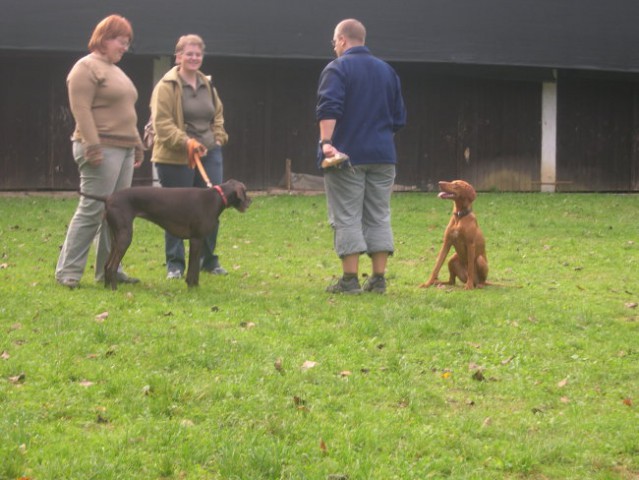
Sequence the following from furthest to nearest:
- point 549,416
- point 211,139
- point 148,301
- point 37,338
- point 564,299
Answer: point 211,139, point 564,299, point 148,301, point 37,338, point 549,416

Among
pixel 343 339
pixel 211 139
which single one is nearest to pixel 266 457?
pixel 343 339

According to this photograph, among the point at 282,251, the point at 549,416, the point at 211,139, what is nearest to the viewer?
the point at 549,416

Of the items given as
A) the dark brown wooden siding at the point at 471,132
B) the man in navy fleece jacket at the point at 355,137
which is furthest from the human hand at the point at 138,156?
the dark brown wooden siding at the point at 471,132

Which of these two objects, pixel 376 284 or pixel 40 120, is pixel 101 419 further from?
pixel 40 120

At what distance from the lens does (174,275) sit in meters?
8.98

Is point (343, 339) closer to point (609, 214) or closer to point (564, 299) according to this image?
point (564, 299)

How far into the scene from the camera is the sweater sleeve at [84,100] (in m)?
7.87

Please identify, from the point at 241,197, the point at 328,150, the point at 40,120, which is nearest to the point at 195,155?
the point at 241,197

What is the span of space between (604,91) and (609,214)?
6588 millimetres

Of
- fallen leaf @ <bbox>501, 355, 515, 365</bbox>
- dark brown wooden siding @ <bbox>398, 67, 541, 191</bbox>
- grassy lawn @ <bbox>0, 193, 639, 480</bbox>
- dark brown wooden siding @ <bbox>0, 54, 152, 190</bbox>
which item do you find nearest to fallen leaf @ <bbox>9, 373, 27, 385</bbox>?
grassy lawn @ <bbox>0, 193, 639, 480</bbox>

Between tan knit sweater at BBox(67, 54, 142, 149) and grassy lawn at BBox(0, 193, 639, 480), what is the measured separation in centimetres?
121

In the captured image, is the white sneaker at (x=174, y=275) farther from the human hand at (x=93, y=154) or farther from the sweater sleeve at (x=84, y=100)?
the sweater sleeve at (x=84, y=100)

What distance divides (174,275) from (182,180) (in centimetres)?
83

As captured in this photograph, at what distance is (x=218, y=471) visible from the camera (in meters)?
4.13
